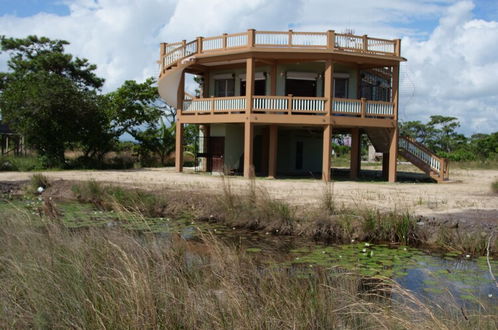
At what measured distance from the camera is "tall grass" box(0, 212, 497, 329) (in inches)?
155

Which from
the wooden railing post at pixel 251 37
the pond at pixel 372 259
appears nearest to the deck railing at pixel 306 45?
the wooden railing post at pixel 251 37

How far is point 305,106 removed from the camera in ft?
72.1

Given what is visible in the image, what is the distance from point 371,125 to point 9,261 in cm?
1925

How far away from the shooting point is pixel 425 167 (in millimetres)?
23266

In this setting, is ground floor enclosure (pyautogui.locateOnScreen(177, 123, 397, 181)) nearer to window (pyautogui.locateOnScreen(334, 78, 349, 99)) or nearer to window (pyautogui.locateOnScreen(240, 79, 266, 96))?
window (pyautogui.locateOnScreen(240, 79, 266, 96))

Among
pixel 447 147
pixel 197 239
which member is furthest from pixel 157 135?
pixel 447 147

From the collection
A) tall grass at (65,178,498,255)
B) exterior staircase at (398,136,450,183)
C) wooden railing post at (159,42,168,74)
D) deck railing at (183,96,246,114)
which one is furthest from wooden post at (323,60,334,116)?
tall grass at (65,178,498,255)

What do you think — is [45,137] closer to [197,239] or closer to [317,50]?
[317,50]

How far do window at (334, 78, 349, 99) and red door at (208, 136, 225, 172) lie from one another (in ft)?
21.0

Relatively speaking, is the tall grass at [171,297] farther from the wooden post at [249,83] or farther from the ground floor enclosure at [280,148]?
the wooden post at [249,83]

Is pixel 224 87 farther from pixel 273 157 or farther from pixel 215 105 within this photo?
pixel 273 157

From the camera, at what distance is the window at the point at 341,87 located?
82.4ft

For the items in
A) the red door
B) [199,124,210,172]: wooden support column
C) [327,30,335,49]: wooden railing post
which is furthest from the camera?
[199,124,210,172]: wooden support column

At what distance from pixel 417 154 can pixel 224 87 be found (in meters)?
10.6
